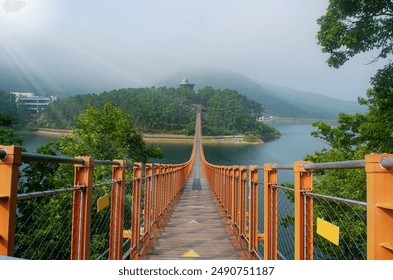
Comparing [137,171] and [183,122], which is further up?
[183,122]

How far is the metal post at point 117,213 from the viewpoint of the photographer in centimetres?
236

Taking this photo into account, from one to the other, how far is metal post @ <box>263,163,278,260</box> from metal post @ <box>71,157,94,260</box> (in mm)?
1163

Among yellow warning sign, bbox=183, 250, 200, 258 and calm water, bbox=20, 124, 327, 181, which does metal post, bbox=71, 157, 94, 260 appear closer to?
yellow warning sign, bbox=183, 250, 200, 258

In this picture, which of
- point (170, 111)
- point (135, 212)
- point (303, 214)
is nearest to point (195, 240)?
point (135, 212)

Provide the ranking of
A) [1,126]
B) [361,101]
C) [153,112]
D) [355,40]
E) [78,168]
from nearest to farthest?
[78,168] → [355,40] → [1,126] → [361,101] → [153,112]

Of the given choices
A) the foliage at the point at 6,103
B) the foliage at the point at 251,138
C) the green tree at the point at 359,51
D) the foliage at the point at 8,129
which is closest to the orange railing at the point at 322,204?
the green tree at the point at 359,51

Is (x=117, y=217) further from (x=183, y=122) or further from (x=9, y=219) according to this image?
(x=183, y=122)

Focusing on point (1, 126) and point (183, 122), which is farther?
point (183, 122)

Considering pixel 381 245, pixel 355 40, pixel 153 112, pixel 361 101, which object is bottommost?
pixel 381 245

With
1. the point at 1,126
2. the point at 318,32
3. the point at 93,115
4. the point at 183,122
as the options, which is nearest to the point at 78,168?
the point at 318,32

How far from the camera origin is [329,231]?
1.30 m

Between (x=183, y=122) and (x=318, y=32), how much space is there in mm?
53423

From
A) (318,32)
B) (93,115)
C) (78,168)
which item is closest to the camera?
(78,168)
